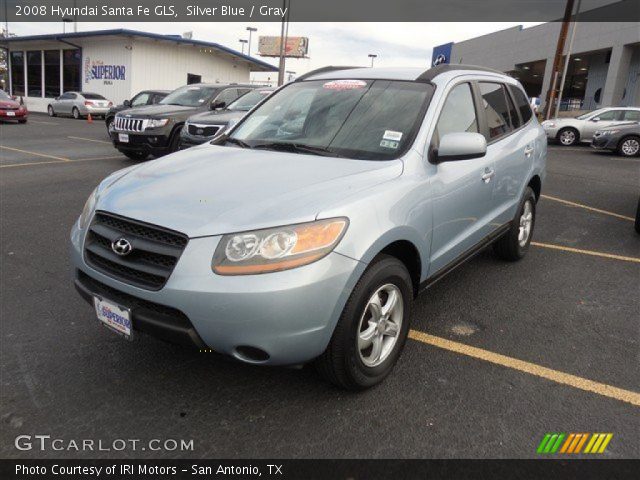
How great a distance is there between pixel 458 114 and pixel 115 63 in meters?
32.0

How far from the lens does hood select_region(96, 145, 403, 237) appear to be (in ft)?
7.73

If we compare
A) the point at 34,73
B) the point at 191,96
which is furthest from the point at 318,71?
the point at 34,73

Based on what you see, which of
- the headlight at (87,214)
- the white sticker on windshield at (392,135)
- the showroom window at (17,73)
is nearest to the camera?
the headlight at (87,214)

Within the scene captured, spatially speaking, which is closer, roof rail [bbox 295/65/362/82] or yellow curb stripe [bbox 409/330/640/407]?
yellow curb stripe [bbox 409/330/640/407]

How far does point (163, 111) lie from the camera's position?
33.0 feet

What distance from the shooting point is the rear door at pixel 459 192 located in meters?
3.18

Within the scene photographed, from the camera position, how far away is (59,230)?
5.61 metres

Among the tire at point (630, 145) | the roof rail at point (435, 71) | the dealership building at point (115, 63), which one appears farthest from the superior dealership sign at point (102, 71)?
the roof rail at point (435, 71)

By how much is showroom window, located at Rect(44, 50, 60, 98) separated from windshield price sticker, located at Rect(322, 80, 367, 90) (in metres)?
37.9

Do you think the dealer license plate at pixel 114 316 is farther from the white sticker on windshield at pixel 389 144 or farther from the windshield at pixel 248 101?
the windshield at pixel 248 101

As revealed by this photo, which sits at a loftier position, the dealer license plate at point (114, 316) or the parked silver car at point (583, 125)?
the parked silver car at point (583, 125)

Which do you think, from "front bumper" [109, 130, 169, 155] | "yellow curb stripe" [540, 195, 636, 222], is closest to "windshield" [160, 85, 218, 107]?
"front bumper" [109, 130, 169, 155]

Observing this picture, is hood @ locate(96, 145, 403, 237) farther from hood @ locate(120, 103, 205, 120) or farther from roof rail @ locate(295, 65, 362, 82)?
hood @ locate(120, 103, 205, 120)

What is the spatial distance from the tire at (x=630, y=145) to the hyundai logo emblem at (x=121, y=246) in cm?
1721
